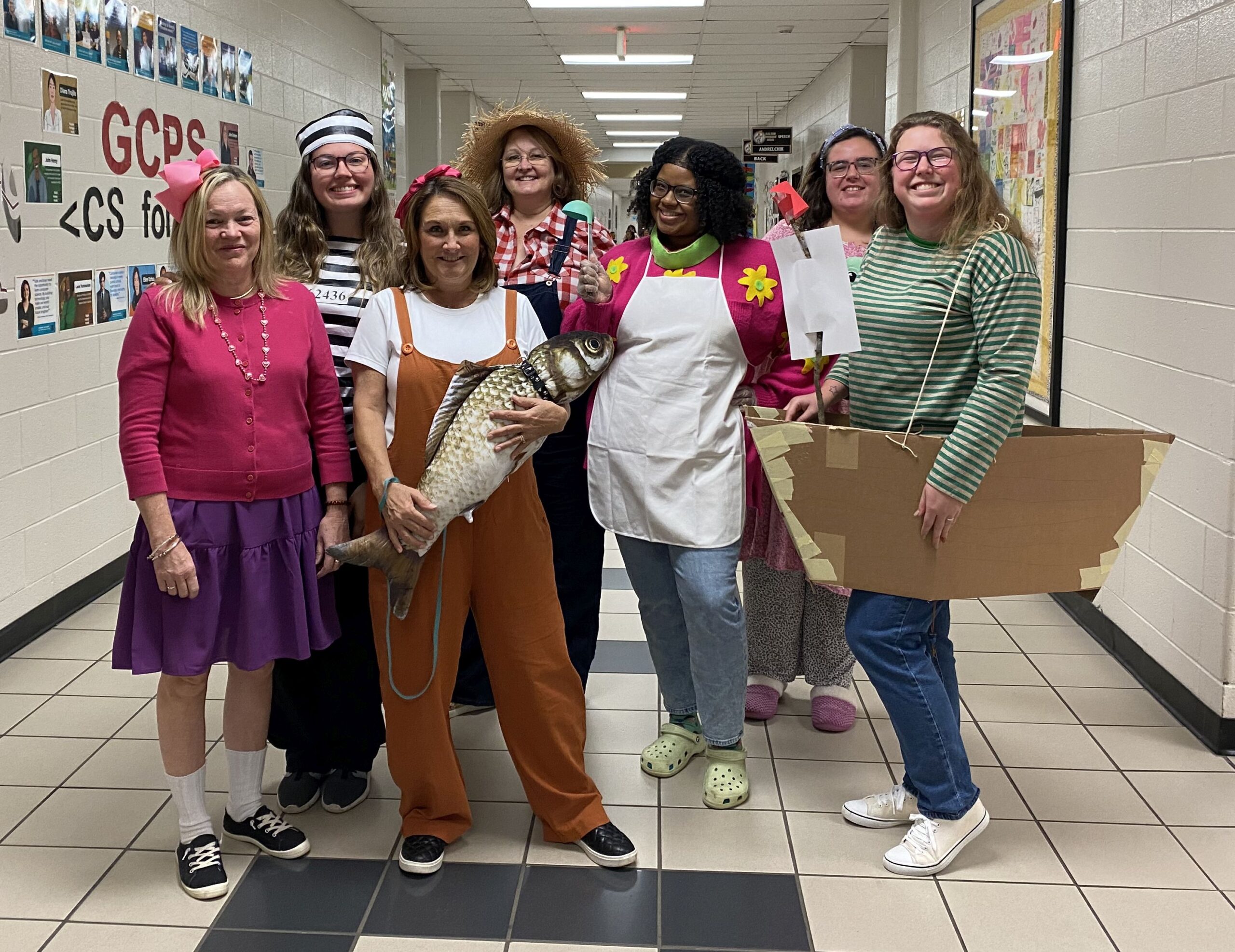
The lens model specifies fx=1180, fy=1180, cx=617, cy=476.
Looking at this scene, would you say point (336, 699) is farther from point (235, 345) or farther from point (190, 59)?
point (190, 59)

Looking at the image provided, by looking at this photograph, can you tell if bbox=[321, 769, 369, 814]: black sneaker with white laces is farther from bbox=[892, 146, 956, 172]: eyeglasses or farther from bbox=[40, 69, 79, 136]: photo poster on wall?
bbox=[40, 69, 79, 136]: photo poster on wall

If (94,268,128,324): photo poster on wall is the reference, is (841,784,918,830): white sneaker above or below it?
below

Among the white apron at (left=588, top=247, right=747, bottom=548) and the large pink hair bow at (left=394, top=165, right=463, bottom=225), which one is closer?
the large pink hair bow at (left=394, top=165, right=463, bottom=225)

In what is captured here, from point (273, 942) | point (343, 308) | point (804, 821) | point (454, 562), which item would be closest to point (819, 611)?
point (804, 821)

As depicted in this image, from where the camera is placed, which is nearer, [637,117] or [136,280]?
[136,280]

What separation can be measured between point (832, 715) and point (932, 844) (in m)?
0.73

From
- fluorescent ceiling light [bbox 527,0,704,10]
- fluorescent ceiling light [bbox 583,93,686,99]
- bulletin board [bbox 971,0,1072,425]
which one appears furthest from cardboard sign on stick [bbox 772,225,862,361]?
fluorescent ceiling light [bbox 583,93,686,99]

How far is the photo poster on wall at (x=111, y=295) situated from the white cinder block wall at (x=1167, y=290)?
3.45m

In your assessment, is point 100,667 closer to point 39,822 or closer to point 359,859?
point 39,822

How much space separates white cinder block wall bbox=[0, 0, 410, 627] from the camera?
3648 millimetres

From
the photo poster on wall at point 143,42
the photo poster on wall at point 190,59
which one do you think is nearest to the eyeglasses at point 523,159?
the photo poster on wall at point 143,42

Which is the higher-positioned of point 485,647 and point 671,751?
point 485,647

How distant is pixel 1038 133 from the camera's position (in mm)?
4434

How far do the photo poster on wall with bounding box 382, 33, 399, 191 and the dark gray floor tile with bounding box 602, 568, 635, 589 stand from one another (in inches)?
193
